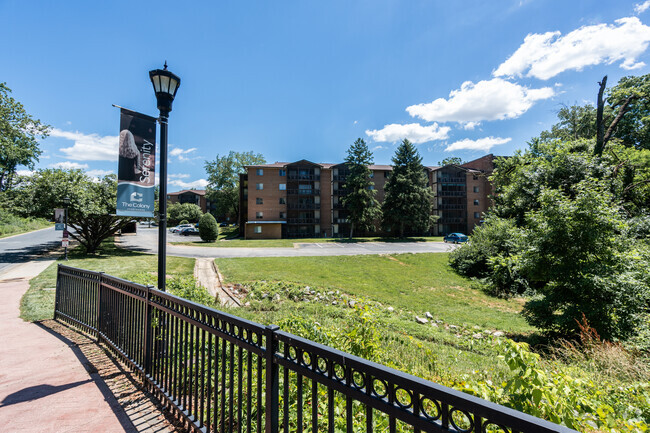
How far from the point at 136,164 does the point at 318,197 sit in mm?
44847

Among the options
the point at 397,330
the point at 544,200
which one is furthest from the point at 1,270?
the point at 544,200

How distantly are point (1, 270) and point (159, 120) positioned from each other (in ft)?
54.0

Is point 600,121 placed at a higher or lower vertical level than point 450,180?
lower

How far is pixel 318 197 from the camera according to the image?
49.4m

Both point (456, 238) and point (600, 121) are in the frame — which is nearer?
point (600, 121)

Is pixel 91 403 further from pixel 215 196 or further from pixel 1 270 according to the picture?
pixel 215 196

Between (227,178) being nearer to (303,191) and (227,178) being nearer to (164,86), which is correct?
(303,191)

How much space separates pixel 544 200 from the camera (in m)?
10.3

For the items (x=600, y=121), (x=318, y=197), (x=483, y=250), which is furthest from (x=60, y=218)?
(x=318, y=197)

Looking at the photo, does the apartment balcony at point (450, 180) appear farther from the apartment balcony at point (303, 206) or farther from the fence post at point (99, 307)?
the fence post at point (99, 307)

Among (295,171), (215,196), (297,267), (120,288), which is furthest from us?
(215,196)

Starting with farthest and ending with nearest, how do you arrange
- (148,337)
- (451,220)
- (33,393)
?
1. (451,220)
2. (148,337)
3. (33,393)

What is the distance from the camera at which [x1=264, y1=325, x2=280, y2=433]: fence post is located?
2.10 m

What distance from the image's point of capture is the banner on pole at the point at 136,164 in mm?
4555
